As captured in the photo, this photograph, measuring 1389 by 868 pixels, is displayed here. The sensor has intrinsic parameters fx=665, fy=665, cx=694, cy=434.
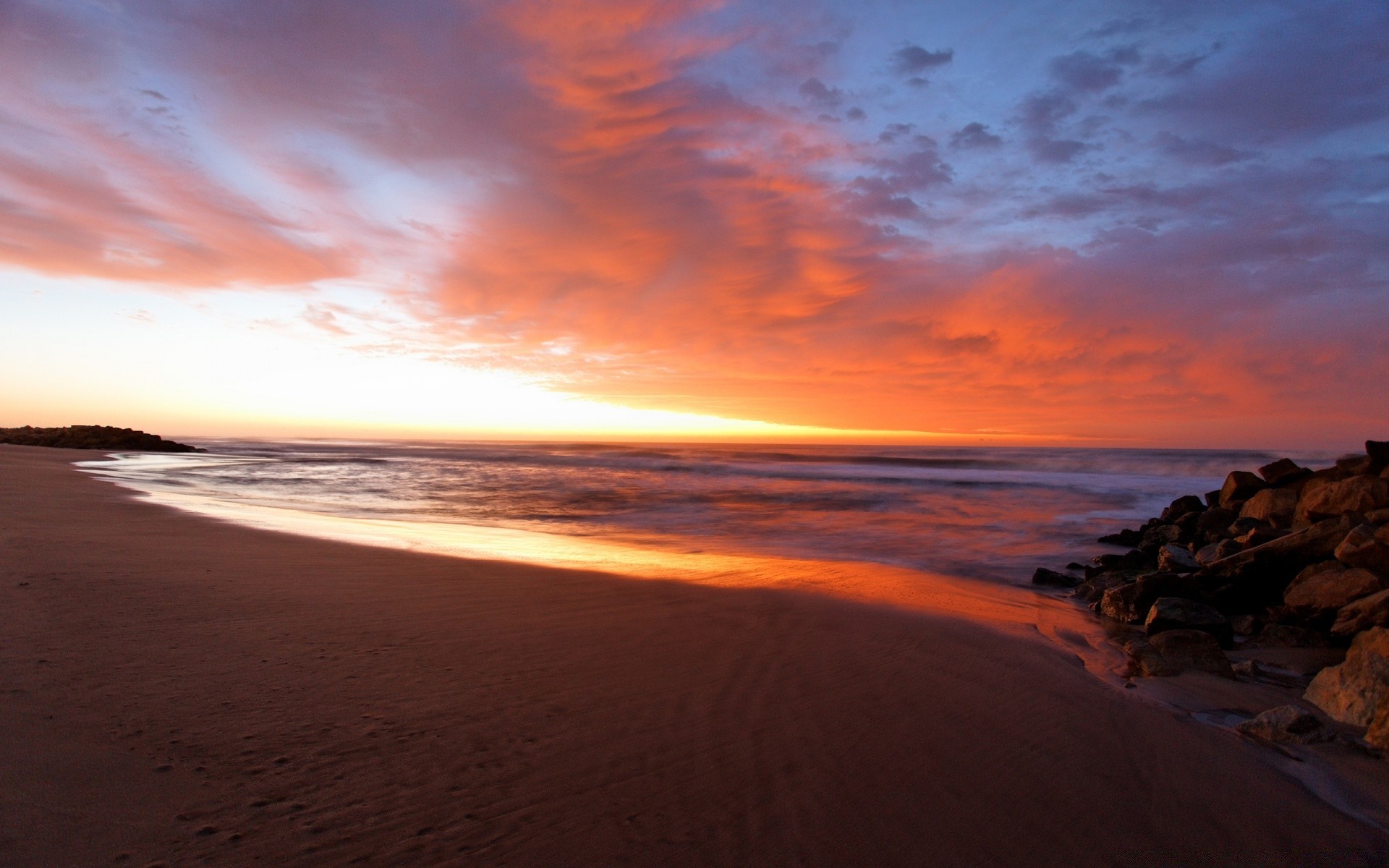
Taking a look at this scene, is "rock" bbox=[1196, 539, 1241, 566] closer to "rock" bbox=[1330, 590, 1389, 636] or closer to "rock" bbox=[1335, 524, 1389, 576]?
"rock" bbox=[1335, 524, 1389, 576]

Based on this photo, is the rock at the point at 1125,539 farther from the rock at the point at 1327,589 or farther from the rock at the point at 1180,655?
the rock at the point at 1180,655

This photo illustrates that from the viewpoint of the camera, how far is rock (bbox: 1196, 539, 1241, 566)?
9.91m

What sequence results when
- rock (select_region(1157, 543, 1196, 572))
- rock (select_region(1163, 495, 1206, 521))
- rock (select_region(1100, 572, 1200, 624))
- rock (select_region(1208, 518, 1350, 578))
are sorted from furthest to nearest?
→ rock (select_region(1163, 495, 1206, 521)) → rock (select_region(1157, 543, 1196, 572)) → rock (select_region(1208, 518, 1350, 578)) → rock (select_region(1100, 572, 1200, 624))

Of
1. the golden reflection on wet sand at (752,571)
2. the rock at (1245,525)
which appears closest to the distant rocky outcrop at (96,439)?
→ the golden reflection on wet sand at (752,571)

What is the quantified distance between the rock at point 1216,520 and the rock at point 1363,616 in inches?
274

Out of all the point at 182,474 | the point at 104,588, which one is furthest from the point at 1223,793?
the point at 182,474

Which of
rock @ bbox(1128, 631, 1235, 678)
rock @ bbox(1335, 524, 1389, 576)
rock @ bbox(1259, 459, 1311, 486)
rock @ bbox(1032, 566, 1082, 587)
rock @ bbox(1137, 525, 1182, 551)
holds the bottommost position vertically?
rock @ bbox(1032, 566, 1082, 587)

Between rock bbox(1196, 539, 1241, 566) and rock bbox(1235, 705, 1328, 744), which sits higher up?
rock bbox(1196, 539, 1241, 566)

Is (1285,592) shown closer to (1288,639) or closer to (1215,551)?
(1288,639)

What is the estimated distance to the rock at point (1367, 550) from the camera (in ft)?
23.4

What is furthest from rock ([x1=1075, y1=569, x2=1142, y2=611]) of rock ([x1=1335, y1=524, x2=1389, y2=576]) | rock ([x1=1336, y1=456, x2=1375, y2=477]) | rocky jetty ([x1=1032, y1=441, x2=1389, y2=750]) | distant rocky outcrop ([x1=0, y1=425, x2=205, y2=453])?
distant rocky outcrop ([x1=0, y1=425, x2=205, y2=453])

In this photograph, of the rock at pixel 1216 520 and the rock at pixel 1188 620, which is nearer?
the rock at pixel 1188 620

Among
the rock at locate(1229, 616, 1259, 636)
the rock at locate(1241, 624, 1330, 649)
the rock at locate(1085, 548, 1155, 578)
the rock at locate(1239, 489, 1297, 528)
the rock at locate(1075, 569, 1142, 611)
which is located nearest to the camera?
the rock at locate(1241, 624, 1330, 649)

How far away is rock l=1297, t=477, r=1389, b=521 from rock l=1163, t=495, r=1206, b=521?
5.49 m
